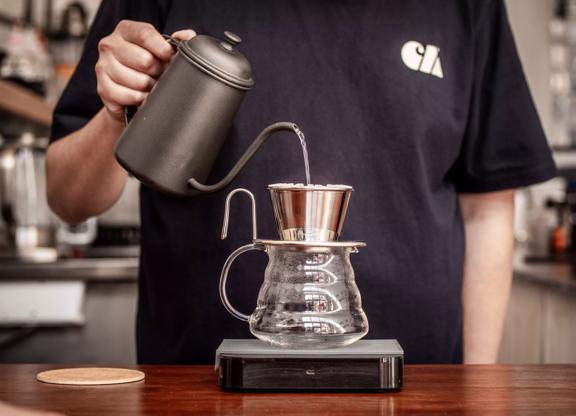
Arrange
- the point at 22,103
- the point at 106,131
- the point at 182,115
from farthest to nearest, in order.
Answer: the point at 22,103
the point at 106,131
the point at 182,115

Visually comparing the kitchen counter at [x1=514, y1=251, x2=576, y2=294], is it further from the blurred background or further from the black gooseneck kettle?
the black gooseneck kettle

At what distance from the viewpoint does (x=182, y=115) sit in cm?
101

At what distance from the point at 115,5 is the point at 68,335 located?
162 centimetres

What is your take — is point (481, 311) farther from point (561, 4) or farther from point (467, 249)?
point (561, 4)

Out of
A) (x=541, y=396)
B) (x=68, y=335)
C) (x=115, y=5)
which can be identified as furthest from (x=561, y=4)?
(x=541, y=396)

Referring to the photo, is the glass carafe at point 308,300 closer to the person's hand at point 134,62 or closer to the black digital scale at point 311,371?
the black digital scale at point 311,371

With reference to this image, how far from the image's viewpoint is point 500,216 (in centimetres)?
148

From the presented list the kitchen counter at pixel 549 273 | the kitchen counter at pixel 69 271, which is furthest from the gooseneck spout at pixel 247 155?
the kitchen counter at pixel 69 271

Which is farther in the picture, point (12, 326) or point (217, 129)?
point (12, 326)

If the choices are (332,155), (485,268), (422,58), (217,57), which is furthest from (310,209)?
(485,268)

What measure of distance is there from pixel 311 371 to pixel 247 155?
237 mm

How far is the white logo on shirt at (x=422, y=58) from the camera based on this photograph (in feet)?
4.31

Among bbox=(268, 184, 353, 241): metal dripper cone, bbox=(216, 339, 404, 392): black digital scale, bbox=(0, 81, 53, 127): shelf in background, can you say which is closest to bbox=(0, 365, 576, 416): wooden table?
bbox=(216, 339, 404, 392): black digital scale

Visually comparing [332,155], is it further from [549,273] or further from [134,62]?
[549,273]
